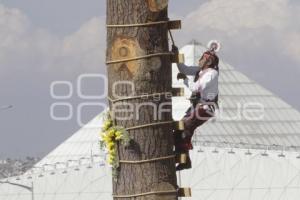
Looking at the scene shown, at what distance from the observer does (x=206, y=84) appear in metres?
11.6

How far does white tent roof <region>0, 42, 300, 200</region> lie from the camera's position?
3501 inches

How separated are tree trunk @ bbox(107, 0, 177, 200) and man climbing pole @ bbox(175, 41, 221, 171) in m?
0.55

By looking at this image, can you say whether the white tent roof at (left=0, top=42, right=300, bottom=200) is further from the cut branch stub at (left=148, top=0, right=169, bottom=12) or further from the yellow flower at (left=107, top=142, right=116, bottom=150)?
the cut branch stub at (left=148, top=0, right=169, bottom=12)

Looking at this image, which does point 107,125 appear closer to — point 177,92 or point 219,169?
point 177,92

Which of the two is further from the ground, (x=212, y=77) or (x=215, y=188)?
(x=212, y=77)

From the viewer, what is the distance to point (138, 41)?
11008 millimetres

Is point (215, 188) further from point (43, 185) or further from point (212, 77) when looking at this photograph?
point (212, 77)

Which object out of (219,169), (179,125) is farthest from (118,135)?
(219,169)

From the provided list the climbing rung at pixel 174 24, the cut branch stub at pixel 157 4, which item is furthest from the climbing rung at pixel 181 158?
the cut branch stub at pixel 157 4

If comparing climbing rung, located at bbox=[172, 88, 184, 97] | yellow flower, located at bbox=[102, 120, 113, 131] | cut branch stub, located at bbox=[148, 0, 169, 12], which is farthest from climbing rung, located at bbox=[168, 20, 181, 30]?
yellow flower, located at bbox=[102, 120, 113, 131]

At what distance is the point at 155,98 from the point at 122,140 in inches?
18.2

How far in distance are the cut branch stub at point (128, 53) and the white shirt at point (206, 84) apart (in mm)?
867

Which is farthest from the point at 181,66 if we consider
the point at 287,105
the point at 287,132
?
the point at 287,105

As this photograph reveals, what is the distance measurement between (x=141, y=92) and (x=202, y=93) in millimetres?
947
